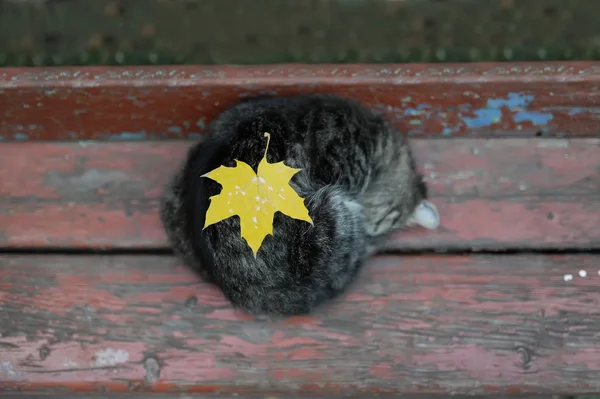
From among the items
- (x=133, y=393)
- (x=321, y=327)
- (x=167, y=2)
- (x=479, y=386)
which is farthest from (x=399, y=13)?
(x=133, y=393)

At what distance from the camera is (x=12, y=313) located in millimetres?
1453

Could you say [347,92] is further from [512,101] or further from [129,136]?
[129,136]

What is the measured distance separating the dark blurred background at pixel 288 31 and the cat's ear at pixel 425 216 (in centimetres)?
52

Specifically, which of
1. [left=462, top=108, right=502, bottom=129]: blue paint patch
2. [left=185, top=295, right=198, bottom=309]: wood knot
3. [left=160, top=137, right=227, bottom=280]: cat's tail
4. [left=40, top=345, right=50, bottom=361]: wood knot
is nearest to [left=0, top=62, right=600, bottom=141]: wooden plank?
[left=462, top=108, right=502, bottom=129]: blue paint patch

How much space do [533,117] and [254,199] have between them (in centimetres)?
93

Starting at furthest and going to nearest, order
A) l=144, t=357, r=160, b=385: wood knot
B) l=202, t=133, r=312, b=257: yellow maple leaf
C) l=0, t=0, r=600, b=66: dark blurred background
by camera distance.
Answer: l=0, t=0, r=600, b=66: dark blurred background, l=144, t=357, r=160, b=385: wood knot, l=202, t=133, r=312, b=257: yellow maple leaf

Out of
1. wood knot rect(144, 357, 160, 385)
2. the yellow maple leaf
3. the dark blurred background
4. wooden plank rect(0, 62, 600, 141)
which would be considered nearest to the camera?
the yellow maple leaf

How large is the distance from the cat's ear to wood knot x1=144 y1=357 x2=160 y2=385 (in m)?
0.89

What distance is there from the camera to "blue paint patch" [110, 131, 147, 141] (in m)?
1.50

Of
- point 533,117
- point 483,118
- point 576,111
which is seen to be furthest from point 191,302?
point 576,111

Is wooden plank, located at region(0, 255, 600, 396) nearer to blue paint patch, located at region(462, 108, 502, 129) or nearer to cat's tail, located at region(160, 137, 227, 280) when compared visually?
cat's tail, located at region(160, 137, 227, 280)

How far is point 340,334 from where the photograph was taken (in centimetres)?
142

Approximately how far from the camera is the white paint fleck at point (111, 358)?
1436mm

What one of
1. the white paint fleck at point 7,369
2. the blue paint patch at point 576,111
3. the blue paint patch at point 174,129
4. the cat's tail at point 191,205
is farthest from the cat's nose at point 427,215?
the white paint fleck at point 7,369
